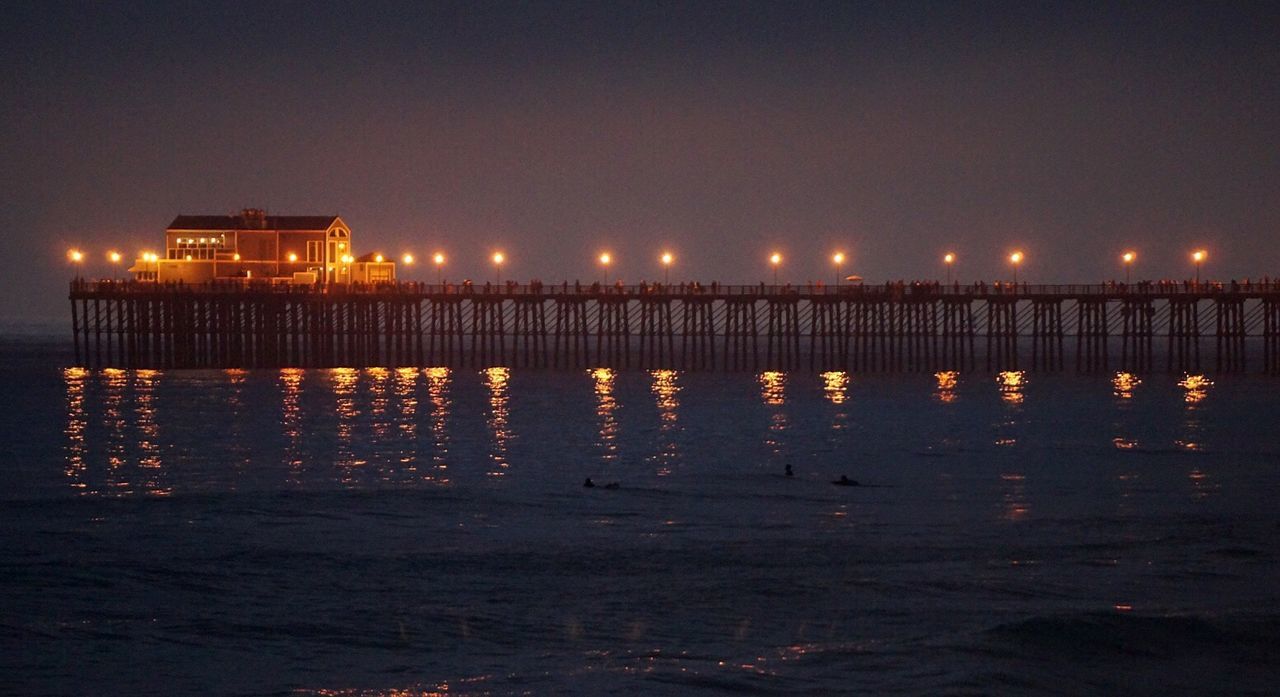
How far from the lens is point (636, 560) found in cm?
2666

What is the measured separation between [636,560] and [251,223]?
253 ft

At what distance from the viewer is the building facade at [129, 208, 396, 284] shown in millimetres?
98188

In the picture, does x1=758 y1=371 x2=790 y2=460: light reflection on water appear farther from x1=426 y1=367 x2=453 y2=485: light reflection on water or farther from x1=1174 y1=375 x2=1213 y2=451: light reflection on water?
x1=1174 y1=375 x2=1213 y2=451: light reflection on water

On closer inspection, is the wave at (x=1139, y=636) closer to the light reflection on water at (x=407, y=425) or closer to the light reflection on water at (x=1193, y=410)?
the light reflection on water at (x=407, y=425)

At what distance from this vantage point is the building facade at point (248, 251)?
98188 millimetres

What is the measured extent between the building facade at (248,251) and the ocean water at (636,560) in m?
45.3

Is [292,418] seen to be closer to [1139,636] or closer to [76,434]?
[76,434]

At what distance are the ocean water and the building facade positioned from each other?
45339 millimetres

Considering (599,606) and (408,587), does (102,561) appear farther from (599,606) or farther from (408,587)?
(599,606)

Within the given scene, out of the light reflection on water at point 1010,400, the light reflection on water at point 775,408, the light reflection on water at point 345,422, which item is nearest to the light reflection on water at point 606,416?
the light reflection on water at point 775,408

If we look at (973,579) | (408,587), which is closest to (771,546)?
(973,579)

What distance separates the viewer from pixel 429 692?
18969mm

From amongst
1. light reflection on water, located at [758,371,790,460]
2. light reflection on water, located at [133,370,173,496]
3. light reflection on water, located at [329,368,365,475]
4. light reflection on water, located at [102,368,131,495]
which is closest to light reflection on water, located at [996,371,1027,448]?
light reflection on water, located at [758,371,790,460]

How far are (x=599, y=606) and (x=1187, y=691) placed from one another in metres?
8.04
